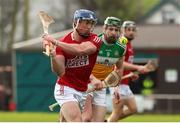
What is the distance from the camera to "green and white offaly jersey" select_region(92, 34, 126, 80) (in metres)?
16.4

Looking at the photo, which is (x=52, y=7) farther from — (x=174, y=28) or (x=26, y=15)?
(x=174, y=28)

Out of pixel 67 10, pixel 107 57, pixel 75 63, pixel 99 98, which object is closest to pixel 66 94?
pixel 75 63

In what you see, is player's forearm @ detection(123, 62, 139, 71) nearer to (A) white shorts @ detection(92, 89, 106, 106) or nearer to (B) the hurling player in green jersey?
(B) the hurling player in green jersey

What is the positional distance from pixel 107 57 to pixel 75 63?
2568 mm

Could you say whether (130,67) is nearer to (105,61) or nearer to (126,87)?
(126,87)

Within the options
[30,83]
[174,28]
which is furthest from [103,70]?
[174,28]

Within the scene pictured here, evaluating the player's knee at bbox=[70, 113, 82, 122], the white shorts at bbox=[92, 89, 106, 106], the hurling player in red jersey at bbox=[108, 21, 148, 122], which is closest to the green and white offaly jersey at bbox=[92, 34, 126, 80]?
the white shorts at bbox=[92, 89, 106, 106]

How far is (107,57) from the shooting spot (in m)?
16.6

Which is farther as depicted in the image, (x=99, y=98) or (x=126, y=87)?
(x=126, y=87)

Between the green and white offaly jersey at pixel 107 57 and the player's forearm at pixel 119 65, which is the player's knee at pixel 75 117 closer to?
the green and white offaly jersey at pixel 107 57

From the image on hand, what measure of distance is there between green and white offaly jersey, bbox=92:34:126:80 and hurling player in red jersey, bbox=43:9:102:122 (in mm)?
2016

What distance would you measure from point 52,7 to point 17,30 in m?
3.18

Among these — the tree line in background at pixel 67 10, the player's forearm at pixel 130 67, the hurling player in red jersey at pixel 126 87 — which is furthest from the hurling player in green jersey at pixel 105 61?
the tree line in background at pixel 67 10

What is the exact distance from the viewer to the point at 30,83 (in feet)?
128
